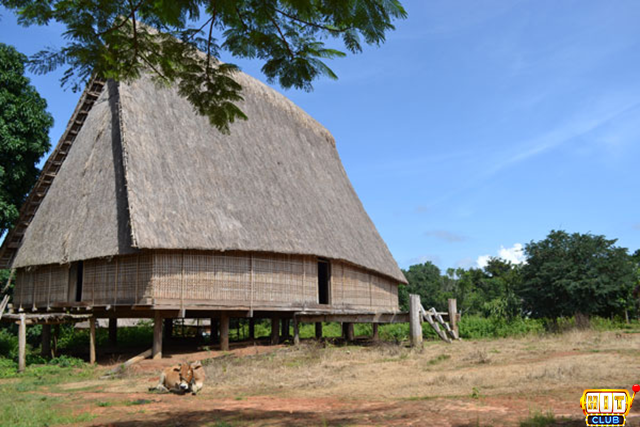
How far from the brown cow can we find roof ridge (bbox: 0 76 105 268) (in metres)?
12.6

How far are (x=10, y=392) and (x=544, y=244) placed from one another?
2301 centimetres

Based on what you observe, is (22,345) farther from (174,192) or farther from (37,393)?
(174,192)

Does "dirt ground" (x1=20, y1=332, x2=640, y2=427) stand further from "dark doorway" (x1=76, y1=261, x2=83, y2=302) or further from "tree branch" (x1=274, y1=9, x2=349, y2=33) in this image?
"tree branch" (x1=274, y1=9, x2=349, y2=33)

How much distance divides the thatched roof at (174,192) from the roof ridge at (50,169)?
50 cm

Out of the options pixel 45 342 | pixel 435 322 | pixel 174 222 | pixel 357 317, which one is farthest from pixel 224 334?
pixel 45 342

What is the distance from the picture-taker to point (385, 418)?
6.38 m

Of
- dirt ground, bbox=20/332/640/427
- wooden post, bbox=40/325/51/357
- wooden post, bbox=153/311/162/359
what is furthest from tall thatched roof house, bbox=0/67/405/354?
dirt ground, bbox=20/332/640/427

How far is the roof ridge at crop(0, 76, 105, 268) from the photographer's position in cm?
1941

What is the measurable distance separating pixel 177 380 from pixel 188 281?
17.7 feet

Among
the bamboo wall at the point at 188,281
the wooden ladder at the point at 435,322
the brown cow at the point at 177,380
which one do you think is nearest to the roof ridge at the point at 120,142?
the bamboo wall at the point at 188,281

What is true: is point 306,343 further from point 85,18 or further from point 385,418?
point 85,18

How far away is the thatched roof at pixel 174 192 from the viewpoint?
15198 mm

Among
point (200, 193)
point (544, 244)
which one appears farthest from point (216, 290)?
point (544, 244)

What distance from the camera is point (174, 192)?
52.0ft
